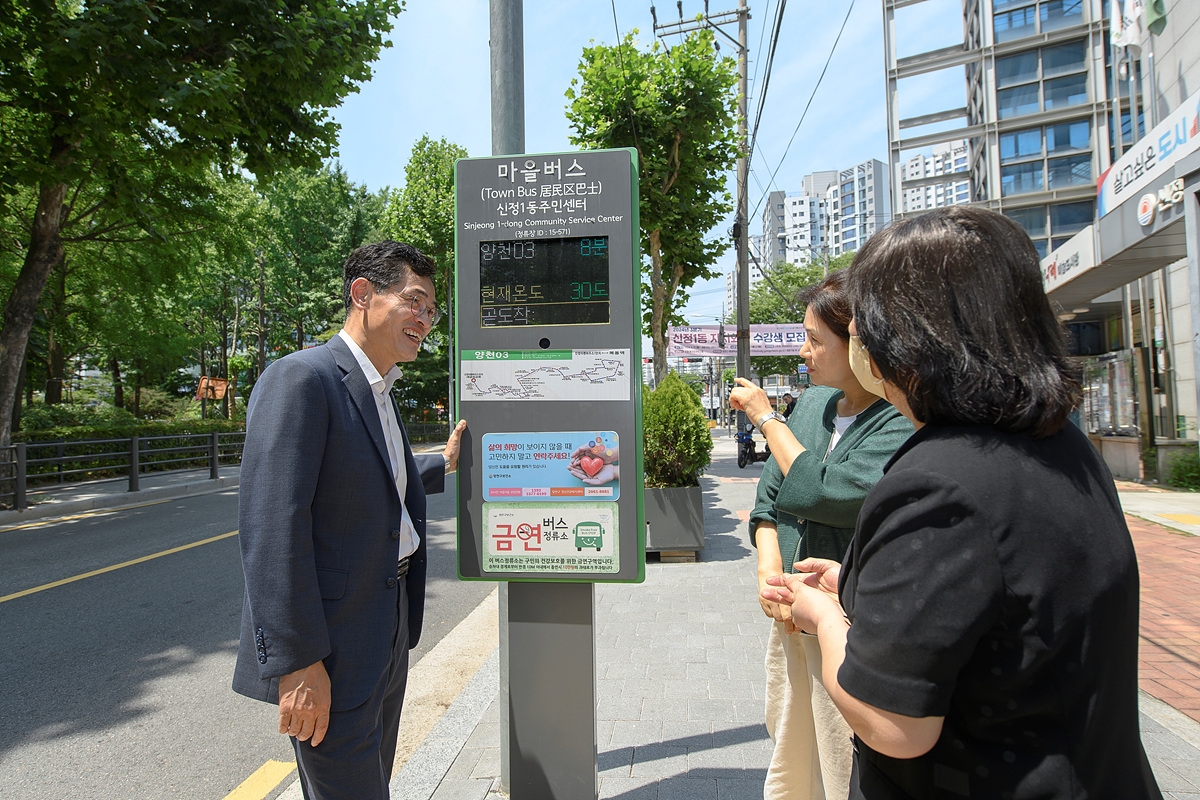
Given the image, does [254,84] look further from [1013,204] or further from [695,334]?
[1013,204]

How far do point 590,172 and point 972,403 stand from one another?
1692mm

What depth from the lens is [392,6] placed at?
9977mm

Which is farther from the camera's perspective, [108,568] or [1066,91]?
[1066,91]

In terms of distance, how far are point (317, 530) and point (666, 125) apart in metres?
9.68

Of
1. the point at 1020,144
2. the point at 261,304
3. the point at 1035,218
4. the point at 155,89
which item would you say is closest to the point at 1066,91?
the point at 1020,144

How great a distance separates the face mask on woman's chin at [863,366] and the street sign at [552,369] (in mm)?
1118

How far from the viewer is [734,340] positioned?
22156 millimetres

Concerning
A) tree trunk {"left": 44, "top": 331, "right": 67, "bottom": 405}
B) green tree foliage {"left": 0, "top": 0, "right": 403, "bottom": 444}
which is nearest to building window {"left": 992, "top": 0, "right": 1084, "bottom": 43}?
green tree foliage {"left": 0, "top": 0, "right": 403, "bottom": 444}

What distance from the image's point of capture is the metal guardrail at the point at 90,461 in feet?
34.4

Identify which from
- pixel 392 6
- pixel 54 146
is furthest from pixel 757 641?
pixel 54 146

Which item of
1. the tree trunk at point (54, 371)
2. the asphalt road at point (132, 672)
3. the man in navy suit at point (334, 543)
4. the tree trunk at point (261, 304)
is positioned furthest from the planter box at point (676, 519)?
the tree trunk at point (261, 304)

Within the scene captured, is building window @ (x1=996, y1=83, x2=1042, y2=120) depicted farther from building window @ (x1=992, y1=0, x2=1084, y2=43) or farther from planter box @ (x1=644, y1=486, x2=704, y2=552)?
planter box @ (x1=644, y1=486, x2=704, y2=552)

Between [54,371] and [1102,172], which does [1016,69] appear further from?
[54,371]

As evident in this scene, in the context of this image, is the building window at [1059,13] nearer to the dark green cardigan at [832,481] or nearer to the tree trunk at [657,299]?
the tree trunk at [657,299]
